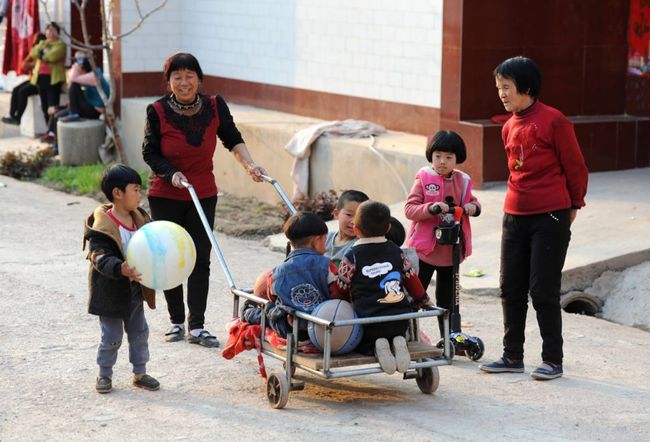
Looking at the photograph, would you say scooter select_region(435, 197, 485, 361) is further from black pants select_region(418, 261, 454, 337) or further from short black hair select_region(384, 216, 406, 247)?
short black hair select_region(384, 216, 406, 247)

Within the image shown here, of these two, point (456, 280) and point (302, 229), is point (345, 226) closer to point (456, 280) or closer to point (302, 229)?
point (302, 229)

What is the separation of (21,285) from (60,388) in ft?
8.90

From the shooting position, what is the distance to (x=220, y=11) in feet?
52.1

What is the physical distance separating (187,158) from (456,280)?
1864mm

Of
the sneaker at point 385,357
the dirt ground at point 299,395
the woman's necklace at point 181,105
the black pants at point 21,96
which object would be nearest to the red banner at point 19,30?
the black pants at point 21,96

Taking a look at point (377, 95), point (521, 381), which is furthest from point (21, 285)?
point (377, 95)

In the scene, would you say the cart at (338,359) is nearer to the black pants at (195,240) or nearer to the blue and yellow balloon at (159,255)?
the blue and yellow balloon at (159,255)

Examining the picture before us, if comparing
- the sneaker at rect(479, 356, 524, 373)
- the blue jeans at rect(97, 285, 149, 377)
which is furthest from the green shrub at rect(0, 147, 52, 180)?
the sneaker at rect(479, 356, 524, 373)

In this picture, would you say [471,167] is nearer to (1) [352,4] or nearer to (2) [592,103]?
(2) [592,103]

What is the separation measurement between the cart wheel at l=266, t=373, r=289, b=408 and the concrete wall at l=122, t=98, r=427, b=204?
18.2 feet

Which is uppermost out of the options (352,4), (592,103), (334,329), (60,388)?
(352,4)

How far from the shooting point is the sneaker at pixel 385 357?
19.6 feet

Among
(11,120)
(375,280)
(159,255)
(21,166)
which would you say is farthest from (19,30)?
(375,280)

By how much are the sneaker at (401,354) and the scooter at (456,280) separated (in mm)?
974
